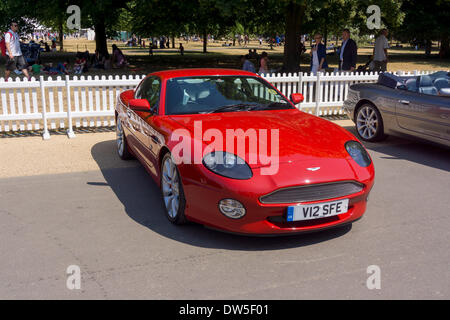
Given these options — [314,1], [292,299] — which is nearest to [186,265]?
[292,299]

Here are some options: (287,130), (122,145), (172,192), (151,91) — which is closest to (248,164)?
(287,130)

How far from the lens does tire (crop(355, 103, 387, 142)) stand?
28.1ft

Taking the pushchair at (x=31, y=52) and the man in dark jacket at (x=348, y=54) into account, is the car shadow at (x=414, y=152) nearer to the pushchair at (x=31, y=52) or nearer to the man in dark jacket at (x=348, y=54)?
the man in dark jacket at (x=348, y=54)

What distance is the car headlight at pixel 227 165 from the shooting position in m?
4.16

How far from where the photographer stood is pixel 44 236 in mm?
4574

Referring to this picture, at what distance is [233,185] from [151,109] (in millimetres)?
2065

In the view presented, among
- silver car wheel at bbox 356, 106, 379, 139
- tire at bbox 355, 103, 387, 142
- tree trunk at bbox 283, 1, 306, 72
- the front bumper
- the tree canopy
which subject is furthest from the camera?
tree trunk at bbox 283, 1, 306, 72

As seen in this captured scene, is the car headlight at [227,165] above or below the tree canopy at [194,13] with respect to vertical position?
below

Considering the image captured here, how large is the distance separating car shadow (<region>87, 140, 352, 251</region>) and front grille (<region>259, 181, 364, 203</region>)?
48cm

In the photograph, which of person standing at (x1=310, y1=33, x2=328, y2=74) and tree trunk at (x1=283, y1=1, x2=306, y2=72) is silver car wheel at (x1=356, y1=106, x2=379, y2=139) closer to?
person standing at (x1=310, y1=33, x2=328, y2=74)
